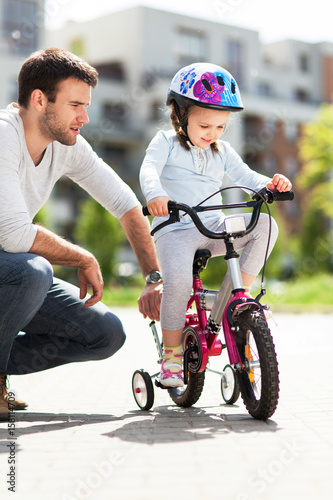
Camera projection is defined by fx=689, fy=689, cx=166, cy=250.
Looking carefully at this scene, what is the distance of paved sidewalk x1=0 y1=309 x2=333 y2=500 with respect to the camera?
226 cm

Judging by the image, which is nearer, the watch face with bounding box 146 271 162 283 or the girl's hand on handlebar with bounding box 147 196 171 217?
the girl's hand on handlebar with bounding box 147 196 171 217

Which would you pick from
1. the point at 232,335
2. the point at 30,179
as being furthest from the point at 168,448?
the point at 30,179

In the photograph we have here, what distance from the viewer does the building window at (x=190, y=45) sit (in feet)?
145

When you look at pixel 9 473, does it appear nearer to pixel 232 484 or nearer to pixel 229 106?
pixel 232 484

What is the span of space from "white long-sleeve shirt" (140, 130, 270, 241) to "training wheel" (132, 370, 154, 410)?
0.84 m

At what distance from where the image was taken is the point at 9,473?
252cm

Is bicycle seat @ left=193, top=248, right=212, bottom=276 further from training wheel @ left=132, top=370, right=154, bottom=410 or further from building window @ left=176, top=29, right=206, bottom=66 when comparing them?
building window @ left=176, top=29, right=206, bottom=66

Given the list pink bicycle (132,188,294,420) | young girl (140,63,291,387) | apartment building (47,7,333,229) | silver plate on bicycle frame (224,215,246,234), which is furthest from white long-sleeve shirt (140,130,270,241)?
apartment building (47,7,333,229)

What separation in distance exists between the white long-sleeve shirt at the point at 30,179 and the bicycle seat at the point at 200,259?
0.74 meters

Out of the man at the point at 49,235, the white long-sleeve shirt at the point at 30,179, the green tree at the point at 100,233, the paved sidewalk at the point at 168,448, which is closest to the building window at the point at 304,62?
the green tree at the point at 100,233

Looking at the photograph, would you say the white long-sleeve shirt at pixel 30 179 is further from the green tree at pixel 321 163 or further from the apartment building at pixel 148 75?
the apartment building at pixel 148 75

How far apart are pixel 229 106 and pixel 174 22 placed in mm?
42584

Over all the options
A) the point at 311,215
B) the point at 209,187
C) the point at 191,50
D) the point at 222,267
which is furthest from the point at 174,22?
the point at 209,187

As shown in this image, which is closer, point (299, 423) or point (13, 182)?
point (299, 423)
